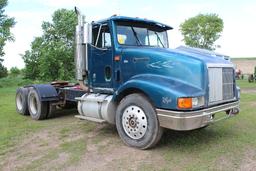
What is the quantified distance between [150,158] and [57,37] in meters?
22.0

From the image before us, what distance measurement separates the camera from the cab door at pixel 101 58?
6.09 metres

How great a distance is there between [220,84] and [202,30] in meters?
40.3

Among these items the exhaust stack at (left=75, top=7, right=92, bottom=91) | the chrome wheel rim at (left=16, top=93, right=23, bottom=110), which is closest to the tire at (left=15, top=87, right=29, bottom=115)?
the chrome wheel rim at (left=16, top=93, right=23, bottom=110)

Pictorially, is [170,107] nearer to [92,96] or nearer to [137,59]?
[137,59]

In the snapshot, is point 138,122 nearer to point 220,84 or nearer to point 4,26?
point 220,84

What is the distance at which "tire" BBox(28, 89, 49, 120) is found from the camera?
26.9 feet

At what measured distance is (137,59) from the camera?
18.0 ft

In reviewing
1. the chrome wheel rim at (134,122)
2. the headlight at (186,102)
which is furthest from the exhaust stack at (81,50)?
the headlight at (186,102)

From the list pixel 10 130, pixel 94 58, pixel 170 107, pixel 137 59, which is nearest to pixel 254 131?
pixel 170 107

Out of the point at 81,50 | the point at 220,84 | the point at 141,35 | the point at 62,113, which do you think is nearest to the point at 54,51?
the point at 62,113

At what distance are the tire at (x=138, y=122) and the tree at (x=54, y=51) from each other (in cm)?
1821

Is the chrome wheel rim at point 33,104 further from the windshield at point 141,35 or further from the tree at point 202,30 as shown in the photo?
the tree at point 202,30

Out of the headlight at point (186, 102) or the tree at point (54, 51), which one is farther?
the tree at point (54, 51)

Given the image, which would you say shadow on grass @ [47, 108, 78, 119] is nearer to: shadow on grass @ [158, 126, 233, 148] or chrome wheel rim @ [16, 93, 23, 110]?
chrome wheel rim @ [16, 93, 23, 110]
